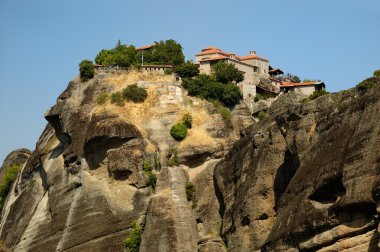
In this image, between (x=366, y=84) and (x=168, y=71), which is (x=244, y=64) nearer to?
(x=168, y=71)

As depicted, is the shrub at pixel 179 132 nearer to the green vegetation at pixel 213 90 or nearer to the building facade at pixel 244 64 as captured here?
the green vegetation at pixel 213 90

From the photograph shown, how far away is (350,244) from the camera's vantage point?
60.6m

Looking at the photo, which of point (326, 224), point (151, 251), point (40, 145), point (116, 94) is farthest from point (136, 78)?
point (326, 224)

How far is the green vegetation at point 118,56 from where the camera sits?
108213 mm

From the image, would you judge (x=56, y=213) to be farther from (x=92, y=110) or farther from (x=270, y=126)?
(x=270, y=126)

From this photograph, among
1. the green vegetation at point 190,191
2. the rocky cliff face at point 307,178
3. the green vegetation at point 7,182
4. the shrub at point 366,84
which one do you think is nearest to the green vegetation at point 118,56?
the green vegetation at point 7,182

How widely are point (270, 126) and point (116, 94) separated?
25006 millimetres

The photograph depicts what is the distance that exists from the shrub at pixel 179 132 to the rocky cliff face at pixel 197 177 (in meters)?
0.58

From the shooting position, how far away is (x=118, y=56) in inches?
4304

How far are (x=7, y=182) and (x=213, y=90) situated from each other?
2423 centimetres

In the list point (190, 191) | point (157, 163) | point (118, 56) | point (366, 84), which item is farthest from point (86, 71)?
point (366, 84)

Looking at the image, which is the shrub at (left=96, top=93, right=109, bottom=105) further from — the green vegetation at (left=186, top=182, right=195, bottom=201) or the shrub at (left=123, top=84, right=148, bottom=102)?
the green vegetation at (left=186, top=182, right=195, bottom=201)

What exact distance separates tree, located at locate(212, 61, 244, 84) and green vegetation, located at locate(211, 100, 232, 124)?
19.1 feet

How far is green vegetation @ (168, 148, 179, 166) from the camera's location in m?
95.0
